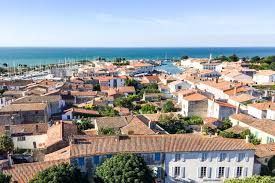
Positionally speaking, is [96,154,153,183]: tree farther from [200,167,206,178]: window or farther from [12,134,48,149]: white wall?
[12,134,48,149]: white wall

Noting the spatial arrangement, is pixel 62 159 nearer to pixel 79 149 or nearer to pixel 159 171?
pixel 79 149

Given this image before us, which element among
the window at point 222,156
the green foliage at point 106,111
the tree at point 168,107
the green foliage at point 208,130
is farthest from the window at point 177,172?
the tree at point 168,107

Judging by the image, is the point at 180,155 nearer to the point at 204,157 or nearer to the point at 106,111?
the point at 204,157

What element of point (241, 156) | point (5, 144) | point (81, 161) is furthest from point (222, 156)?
point (5, 144)

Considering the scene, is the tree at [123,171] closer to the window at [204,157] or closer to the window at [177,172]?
the window at [177,172]

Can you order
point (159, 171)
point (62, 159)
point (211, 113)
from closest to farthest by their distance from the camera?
point (62, 159) → point (159, 171) → point (211, 113)

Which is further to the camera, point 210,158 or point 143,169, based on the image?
point 210,158

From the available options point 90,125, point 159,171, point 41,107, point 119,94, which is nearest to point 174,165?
point 159,171
